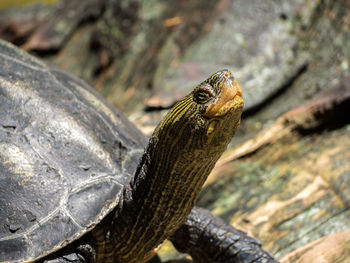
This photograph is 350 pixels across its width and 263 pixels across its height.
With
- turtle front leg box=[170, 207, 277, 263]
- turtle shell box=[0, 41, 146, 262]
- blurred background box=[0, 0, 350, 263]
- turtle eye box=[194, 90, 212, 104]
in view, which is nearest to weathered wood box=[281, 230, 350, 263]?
blurred background box=[0, 0, 350, 263]

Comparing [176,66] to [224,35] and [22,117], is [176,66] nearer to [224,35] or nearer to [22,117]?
[224,35]

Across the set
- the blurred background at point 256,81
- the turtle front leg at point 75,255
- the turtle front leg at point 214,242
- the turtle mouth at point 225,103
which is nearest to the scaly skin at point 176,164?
the turtle mouth at point 225,103

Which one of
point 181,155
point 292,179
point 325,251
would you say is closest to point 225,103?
point 181,155

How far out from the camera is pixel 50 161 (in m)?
1.99

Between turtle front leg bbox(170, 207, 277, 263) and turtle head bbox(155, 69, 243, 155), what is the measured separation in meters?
0.78

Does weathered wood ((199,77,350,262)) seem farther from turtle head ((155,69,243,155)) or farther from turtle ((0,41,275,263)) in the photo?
turtle head ((155,69,243,155))

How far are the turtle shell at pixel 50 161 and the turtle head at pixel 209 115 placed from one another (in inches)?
20.6

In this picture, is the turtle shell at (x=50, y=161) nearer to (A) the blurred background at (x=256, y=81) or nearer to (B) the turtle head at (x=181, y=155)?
(B) the turtle head at (x=181, y=155)

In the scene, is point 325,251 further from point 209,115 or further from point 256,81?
point 256,81

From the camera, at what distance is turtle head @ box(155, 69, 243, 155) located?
1.68 metres

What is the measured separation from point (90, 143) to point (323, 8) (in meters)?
3.72

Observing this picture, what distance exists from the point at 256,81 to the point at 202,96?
8.24 feet

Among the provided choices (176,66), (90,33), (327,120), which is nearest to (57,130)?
(327,120)

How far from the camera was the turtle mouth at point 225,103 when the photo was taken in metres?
1.67
